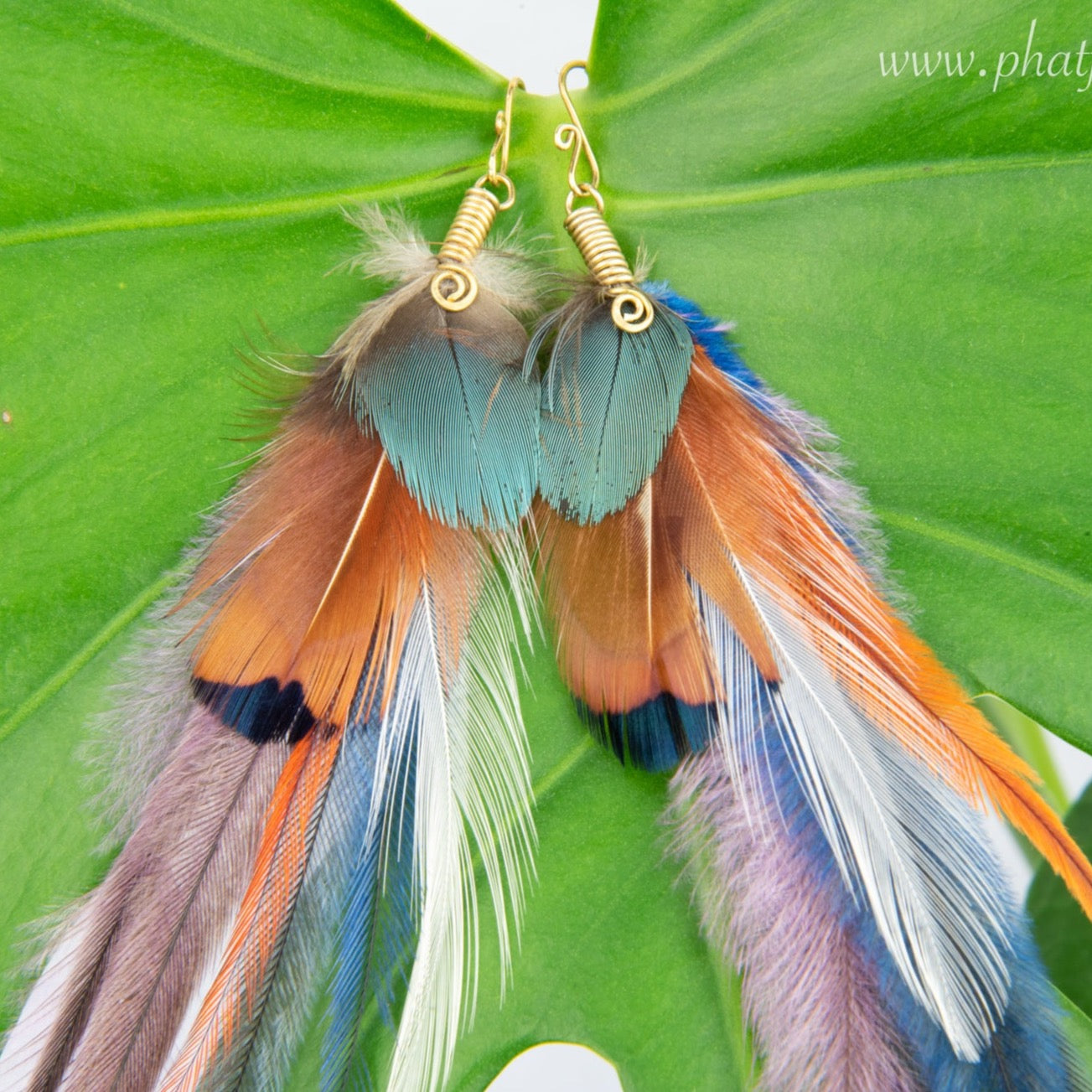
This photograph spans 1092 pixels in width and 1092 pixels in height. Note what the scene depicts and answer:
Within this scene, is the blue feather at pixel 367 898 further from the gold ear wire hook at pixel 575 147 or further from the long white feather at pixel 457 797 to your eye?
the gold ear wire hook at pixel 575 147

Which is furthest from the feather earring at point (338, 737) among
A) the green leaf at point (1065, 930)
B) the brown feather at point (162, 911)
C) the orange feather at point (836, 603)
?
the green leaf at point (1065, 930)

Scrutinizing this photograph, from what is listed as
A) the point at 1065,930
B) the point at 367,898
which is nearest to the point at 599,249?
the point at 367,898

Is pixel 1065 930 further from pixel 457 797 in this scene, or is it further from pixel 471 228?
pixel 471 228

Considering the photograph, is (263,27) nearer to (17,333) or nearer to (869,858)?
(17,333)

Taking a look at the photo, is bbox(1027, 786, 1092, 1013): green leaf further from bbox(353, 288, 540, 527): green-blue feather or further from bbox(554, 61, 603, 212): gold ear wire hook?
bbox(554, 61, 603, 212): gold ear wire hook

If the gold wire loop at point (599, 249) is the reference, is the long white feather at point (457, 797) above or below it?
below

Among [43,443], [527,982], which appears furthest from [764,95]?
[527,982]

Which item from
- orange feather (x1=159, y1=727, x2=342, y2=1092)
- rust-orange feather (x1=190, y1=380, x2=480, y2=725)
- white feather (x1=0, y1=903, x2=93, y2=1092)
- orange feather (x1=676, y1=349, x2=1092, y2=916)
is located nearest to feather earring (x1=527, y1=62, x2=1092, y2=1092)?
orange feather (x1=676, y1=349, x2=1092, y2=916)

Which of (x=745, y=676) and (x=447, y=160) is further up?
(x=447, y=160)
